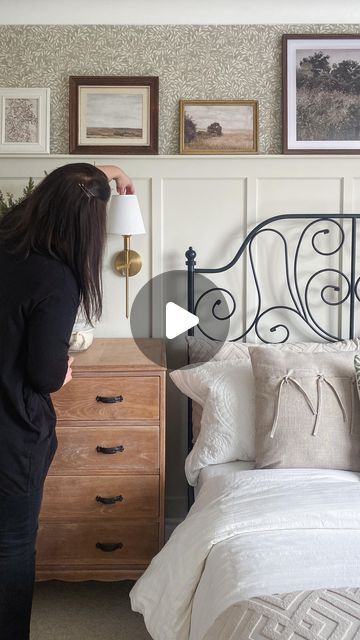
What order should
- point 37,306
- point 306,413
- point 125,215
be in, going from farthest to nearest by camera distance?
point 125,215 → point 306,413 → point 37,306

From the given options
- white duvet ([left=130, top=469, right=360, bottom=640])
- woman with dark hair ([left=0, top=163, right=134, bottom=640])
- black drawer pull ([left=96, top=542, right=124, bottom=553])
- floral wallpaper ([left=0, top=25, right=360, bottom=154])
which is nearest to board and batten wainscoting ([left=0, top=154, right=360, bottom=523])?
floral wallpaper ([left=0, top=25, right=360, bottom=154])

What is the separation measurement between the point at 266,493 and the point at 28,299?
897 mm

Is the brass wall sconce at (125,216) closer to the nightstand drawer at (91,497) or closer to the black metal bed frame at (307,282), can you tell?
the black metal bed frame at (307,282)

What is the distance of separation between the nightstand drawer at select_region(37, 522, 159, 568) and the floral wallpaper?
5.16 ft

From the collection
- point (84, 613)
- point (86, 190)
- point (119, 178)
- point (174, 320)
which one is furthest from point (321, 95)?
point (84, 613)

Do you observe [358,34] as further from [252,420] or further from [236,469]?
[236,469]

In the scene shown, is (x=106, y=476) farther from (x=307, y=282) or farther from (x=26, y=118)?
(x=26, y=118)

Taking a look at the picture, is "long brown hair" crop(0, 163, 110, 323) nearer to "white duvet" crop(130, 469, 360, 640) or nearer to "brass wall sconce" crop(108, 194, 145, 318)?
"white duvet" crop(130, 469, 360, 640)

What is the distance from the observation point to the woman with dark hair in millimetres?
1595

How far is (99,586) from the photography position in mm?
2555

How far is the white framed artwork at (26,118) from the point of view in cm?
275

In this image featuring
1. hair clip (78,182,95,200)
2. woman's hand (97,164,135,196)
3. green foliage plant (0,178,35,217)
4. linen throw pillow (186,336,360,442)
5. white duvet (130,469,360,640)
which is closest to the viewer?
white duvet (130,469,360,640)

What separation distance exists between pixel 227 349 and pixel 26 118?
127cm

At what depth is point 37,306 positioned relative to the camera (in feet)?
5.21
